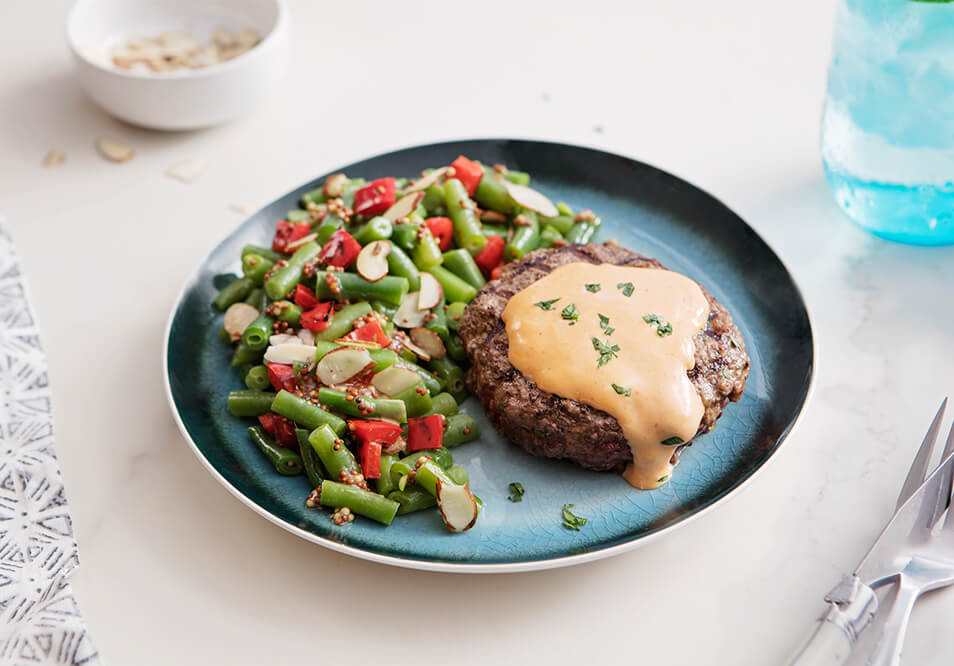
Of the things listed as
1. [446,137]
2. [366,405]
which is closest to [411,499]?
[366,405]

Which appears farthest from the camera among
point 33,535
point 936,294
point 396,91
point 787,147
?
point 396,91

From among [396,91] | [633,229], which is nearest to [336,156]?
[396,91]

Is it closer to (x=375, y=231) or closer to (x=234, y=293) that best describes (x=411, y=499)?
(x=375, y=231)

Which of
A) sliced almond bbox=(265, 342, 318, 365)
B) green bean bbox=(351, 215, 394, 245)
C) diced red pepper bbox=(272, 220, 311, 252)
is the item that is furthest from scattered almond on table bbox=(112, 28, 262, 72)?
sliced almond bbox=(265, 342, 318, 365)

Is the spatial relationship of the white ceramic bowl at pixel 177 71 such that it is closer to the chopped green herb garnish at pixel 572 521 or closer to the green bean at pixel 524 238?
the green bean at pixel 524 238

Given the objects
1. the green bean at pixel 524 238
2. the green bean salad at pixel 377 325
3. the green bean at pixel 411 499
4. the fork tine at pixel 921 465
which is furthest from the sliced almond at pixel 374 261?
the fork tine at pixel 921 465

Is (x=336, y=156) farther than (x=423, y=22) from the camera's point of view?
No

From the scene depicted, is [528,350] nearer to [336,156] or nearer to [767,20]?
[336,156]
